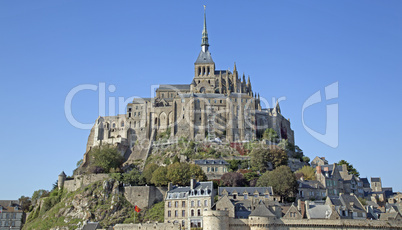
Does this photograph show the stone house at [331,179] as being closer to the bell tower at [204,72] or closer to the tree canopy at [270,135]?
the tree canopy at [270,135]

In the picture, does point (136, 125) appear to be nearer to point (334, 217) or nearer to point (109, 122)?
point (109, 122)

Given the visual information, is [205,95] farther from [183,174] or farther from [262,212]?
[262,212]

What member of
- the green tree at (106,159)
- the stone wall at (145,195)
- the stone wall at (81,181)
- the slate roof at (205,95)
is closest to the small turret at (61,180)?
the stone wall at (81,181)

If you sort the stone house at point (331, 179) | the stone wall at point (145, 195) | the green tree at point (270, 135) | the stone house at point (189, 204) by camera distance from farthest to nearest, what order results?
the green tree at point (270, 135), the stone house at point (331, 179), the stone wall at point (145, 195), the stone house at point (189, 204)

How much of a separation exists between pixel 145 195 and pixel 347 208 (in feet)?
84.7

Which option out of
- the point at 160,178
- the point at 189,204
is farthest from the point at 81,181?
the point at 189,204

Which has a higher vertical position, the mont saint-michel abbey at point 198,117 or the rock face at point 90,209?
the mont saint-michel abbey at point 198,117

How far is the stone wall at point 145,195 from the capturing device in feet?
206

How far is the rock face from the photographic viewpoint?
62094mm

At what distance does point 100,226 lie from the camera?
197 ft

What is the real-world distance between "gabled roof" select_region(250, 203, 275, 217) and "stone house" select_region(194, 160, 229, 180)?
798 inches

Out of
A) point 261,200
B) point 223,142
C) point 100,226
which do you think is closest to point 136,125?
point 223,142

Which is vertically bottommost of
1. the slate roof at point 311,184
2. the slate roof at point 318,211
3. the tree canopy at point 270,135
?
the slate roof at point 318,211

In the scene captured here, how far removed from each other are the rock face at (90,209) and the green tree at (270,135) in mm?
31609
